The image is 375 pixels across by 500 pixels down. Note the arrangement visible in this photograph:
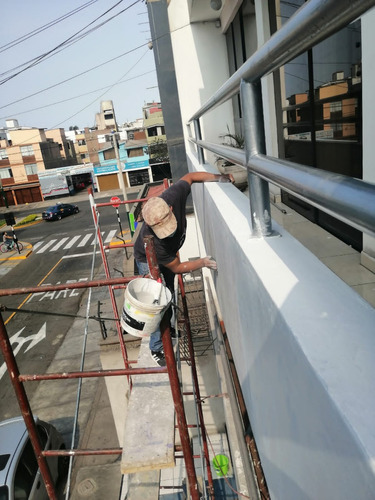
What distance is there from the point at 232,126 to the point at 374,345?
29.9ft

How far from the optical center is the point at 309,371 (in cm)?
80

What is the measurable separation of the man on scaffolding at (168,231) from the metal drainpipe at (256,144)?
97 cm

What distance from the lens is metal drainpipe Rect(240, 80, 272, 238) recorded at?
1416 mm

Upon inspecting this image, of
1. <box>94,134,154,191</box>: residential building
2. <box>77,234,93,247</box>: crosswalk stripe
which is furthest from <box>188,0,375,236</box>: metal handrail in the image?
<box>94,134,154,191</box>: residential building

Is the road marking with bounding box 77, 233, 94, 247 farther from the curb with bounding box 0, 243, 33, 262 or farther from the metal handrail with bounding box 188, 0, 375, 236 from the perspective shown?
the metal handrail with bounding box 188, 0, 375, 236

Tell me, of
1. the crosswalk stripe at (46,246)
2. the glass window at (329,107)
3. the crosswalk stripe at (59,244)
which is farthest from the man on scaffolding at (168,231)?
the crosswalk stripe at (46,246)

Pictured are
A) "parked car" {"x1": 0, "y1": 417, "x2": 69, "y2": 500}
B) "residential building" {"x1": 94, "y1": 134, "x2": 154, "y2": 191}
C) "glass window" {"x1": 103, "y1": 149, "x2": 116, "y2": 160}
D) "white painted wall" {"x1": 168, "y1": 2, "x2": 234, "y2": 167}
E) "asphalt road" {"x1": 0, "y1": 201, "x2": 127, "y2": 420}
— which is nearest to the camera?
"parked car" {"x1": 0, "y1": 417, "x2": 69, "y2": 500}

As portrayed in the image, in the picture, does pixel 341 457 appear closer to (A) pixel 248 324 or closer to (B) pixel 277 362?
(B) pixel 277 362

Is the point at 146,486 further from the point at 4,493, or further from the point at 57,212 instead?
the point at 57,212

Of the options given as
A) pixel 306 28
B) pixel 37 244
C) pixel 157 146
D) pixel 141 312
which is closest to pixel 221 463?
pixel 141 312

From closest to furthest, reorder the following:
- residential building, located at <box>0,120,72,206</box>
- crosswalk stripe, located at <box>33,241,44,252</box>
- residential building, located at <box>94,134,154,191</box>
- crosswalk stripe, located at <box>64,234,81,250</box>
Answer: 1. crosswalk stripe, located at <box>64,234,81,250</box>
2. crosswalk stripe, located at <box>33,241,44,252</box>
3. residential building, located at <box>94,134,154,191</box>
4. residential building, located at <box>0,120,72,206</box>

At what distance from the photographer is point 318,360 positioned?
78 centimetres

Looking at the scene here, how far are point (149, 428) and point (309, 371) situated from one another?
8.54 feet

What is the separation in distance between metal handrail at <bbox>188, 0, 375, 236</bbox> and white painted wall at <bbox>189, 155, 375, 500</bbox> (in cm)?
27
